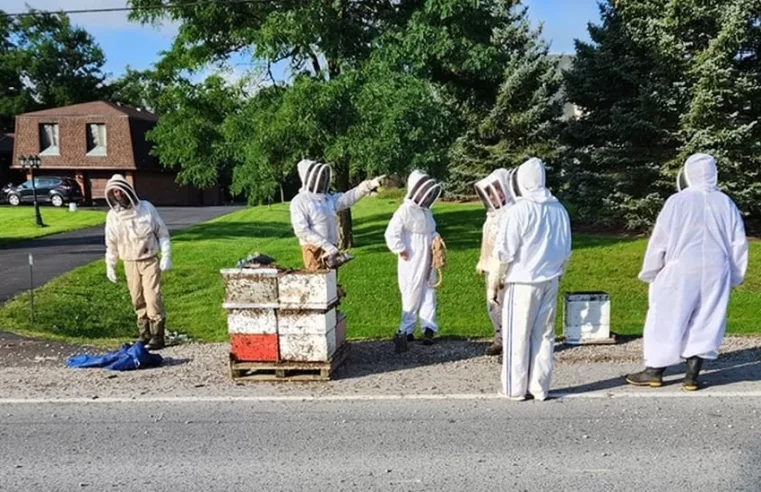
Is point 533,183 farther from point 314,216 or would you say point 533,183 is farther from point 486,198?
point 314,216

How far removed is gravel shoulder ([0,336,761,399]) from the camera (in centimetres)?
644

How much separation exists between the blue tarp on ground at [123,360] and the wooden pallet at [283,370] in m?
1.22

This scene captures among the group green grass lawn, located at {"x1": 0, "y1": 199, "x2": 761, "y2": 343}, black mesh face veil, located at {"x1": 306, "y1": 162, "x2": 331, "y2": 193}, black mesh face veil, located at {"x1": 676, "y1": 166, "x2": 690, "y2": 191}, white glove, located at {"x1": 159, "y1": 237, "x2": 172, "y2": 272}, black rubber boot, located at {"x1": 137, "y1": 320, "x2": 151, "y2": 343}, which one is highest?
black mesh face veil, located at {"x1": 306, "y1": 162, "x2": 331, "y2": 193}

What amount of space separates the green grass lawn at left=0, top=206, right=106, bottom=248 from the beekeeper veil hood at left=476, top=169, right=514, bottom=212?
729 inches

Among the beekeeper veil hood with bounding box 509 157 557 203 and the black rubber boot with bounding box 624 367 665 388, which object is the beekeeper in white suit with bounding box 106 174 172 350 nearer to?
the beekeeper veil hood with bounding box 509 157 557 203

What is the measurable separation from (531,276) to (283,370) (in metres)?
2.55

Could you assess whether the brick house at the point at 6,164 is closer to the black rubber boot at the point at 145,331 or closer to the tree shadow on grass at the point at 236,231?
the tree shadow on grass at the point at 236,231

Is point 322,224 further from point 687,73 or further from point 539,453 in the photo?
point 687,73

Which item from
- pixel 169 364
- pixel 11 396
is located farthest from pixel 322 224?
pixel 11 396

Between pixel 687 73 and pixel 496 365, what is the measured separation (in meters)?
14.4

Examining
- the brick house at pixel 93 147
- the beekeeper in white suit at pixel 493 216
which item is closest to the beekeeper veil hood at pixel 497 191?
the beekeeper in white suit at pixel 493 216

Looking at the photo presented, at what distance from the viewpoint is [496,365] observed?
7.26 metres

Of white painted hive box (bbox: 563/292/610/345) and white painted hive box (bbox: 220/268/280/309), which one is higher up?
white painted hive box (bbox: 220/268/280/309)

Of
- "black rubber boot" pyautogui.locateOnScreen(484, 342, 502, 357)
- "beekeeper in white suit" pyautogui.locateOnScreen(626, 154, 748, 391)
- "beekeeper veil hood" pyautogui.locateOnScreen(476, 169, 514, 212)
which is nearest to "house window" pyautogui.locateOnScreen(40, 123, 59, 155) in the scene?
"beekeeper veil hood" pyautogui.locateOnScreen(476, 169, 514, 212)
